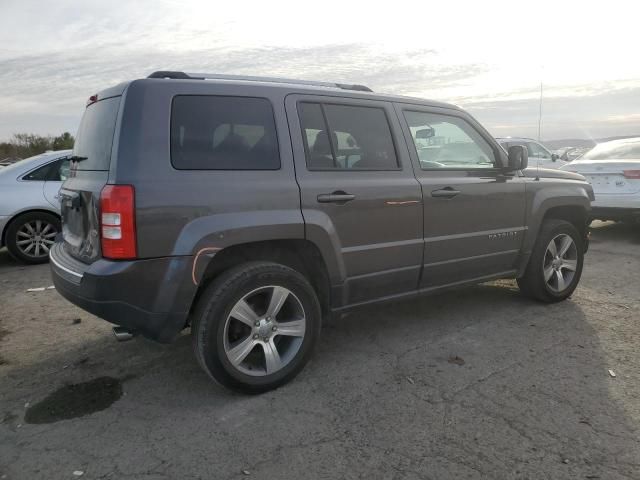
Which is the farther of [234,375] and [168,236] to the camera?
[234,375]

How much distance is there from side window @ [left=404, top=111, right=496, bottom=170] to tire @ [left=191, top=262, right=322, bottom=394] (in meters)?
1.48

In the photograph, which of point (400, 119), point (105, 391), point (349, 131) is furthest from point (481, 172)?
point (105, 391)

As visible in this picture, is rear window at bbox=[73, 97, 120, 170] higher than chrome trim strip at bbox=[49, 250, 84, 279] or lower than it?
higher

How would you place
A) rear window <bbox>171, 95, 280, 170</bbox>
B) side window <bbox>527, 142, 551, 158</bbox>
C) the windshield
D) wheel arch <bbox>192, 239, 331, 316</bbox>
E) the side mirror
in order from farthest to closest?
side window <bbox>527, 142, 551, 158</bbox>, the windshield, the side mirror, wheel arch <bbox>192, 239, 331, 316</bbox>, rear window <bbox>171, 95, 280, 170</bbox>

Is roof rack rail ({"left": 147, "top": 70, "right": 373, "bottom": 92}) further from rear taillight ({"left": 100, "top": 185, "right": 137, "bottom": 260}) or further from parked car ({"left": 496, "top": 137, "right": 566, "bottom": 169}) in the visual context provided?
parked car ({"left": 496, "top": 137, "right": 566, "bottom": 169})

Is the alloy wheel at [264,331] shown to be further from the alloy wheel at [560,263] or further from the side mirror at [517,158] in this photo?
the alloy wheel at [560,263]

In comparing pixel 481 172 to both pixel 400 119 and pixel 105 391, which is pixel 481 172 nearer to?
pixel 400 119

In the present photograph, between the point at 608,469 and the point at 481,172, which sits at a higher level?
the point at 481,172

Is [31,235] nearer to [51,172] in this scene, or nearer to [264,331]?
[51,172]


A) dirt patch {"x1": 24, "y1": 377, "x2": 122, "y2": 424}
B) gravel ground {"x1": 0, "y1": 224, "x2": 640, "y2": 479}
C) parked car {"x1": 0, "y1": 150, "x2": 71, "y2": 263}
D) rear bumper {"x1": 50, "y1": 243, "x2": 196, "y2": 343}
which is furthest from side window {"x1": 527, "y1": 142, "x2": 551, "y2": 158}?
dirt patch {"x1": 24, "y1": 377, "x2": 122, "y2": 424}

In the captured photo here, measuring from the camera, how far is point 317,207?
3.36m

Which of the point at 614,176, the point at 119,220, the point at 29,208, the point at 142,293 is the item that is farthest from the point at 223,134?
the point at 614,176

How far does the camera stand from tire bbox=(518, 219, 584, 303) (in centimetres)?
473

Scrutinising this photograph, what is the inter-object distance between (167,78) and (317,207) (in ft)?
3.89
